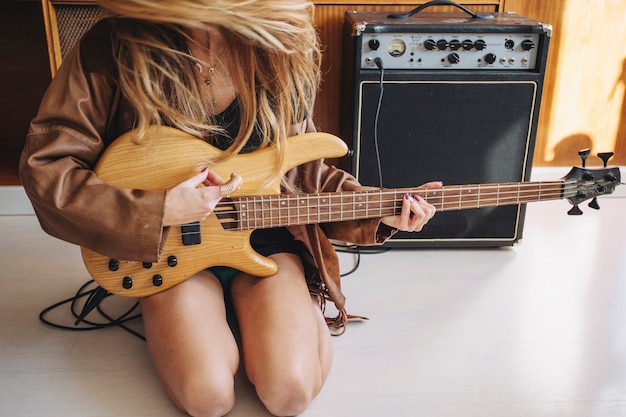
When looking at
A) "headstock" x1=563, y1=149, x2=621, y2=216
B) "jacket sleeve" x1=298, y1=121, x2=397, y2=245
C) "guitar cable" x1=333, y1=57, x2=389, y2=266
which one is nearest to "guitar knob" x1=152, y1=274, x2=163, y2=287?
"jacket sleeve" x1=298, y1=121, x2=397, y2=245

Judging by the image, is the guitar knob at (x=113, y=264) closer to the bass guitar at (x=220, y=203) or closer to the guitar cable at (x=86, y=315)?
the bass guitar at (x=220, y=203)

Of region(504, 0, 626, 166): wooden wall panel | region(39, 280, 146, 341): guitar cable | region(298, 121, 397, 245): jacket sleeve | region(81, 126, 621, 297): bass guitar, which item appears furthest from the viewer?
region(504, 0, 626, 166): wooden wall panel

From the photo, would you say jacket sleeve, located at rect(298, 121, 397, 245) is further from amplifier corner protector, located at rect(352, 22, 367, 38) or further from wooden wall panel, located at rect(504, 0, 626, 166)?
wooden wall panel, located at rect(504, 0, 626, 166)

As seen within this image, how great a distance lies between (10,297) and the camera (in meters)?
1.68

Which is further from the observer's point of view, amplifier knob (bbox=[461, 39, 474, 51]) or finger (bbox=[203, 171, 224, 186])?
amplifier knob (bbox=[461, 39, 474, 51])

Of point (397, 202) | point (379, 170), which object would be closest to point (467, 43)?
point (379, 170)

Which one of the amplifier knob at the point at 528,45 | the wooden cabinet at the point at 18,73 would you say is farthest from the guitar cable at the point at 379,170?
the wooden cabinet at the point at 18,73

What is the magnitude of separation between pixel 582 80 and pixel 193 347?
1.82 meters

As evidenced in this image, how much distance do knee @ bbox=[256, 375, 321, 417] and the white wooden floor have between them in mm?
57

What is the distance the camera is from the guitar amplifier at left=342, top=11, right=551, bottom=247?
1710 millimetres

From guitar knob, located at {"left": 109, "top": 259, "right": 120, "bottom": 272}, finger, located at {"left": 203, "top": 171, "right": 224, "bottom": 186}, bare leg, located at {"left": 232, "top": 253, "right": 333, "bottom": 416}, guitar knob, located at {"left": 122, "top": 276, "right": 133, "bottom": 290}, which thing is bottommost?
bare leg, located at {"left": 232, "top": 253, "right": 333, "bottom": 416}

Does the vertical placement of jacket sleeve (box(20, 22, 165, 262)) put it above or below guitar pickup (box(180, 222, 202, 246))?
above

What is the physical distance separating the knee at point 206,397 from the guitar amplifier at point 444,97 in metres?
0.86

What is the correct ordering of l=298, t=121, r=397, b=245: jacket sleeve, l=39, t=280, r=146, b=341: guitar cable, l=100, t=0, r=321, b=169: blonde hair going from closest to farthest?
1. l=100, t=0, r=321, b=169: blonde hair
2. l=298, t=121, r=397, b=245: jacket sleeve
3. l=39, t=280, r=146, b=341: guitar cable
